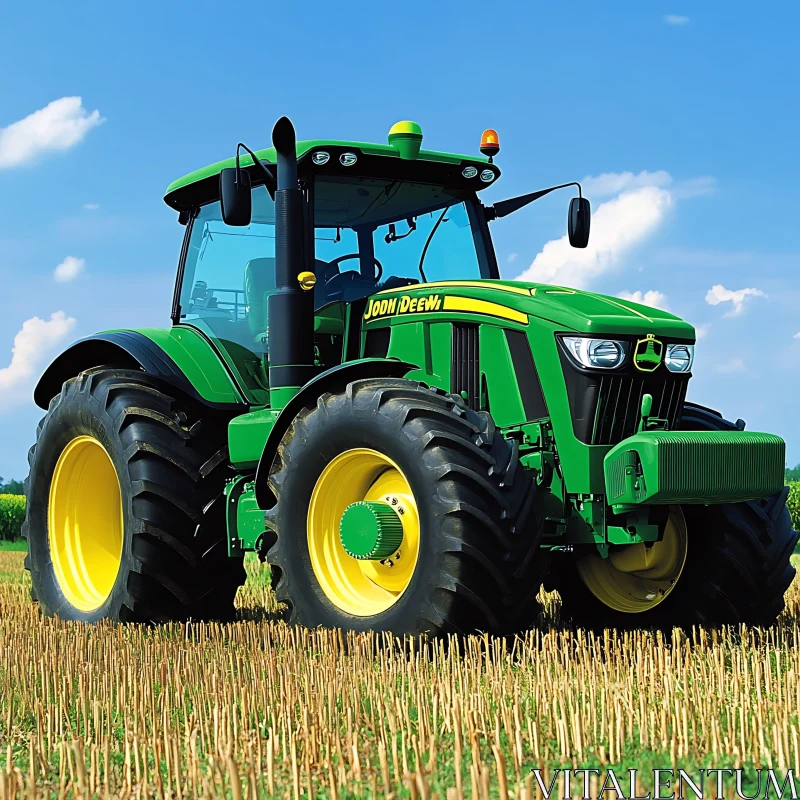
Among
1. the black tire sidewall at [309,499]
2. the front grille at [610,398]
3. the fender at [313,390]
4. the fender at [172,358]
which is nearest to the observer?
the black tire sidewall at [309,499]

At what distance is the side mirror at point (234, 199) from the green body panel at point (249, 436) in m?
1.15

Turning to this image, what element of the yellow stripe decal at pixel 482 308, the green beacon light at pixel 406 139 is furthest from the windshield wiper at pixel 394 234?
the yellow stripe decal at pixel 482 308

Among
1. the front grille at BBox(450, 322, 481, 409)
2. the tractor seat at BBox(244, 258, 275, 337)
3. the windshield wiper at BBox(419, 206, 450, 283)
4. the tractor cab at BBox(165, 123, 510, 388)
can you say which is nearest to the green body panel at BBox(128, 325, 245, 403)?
the tractor cab at BBox(165, 123, 510, 388)

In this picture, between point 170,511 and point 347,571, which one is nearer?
point 347,571

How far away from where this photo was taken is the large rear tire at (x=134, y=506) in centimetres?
755

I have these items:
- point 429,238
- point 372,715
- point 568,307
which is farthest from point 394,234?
point 372,715

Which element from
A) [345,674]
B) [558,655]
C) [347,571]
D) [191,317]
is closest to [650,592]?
[558,655]

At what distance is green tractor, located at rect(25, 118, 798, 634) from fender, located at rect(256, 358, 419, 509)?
0.02m

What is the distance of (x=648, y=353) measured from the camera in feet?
21.4

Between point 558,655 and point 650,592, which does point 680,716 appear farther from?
point 650,592

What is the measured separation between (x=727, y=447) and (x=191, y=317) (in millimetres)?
3956

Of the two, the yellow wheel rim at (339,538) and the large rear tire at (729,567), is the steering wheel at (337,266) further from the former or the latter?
the large rear tire at (729,567)

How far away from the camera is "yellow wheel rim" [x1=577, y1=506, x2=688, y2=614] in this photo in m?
6.96

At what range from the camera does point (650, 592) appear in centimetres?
707
